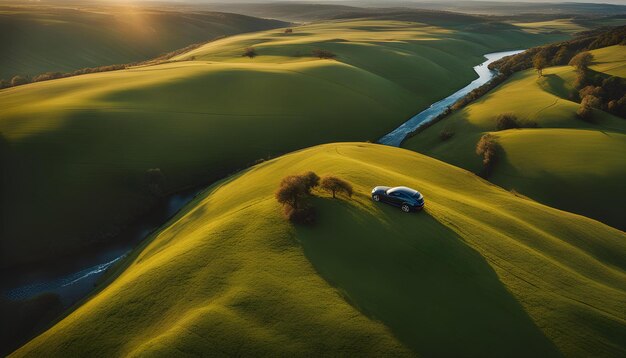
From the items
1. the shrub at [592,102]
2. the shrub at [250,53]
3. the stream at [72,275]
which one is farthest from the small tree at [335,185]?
the shrub at [250,53]

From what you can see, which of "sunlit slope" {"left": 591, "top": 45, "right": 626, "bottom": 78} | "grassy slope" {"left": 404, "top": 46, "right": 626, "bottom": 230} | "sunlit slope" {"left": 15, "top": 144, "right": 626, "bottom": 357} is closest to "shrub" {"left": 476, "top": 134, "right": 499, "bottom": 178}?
"grassy slope" {"left": 404, "top": 46, "right": 626, "bottom": 230}

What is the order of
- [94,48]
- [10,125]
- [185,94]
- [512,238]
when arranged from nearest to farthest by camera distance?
[512,238] → [10,125] → [185,94] → [94,48]

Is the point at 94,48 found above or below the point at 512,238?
above

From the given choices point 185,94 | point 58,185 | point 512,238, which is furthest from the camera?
point 185,94

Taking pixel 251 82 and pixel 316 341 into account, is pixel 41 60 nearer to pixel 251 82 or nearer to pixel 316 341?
pixel 251 82

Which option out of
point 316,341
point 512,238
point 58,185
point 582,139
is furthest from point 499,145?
point 58,185

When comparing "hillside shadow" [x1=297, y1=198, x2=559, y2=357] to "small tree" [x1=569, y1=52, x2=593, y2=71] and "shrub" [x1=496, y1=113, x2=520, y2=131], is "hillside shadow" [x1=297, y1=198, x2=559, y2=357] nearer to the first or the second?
"shrub" [x1=496, y1=113, x2=520, y2=131]

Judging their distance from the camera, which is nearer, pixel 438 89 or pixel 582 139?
pixel 582 139
